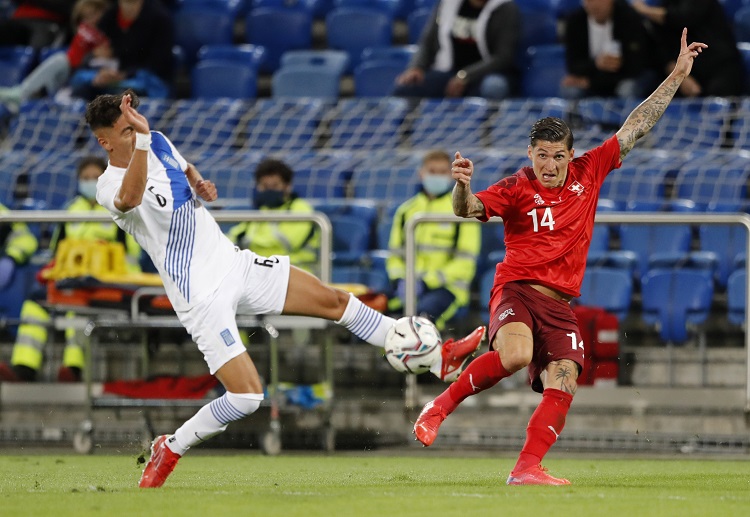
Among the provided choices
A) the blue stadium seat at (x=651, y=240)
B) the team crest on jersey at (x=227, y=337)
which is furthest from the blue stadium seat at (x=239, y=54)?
the team crest on jersey at (x=227, y=337)

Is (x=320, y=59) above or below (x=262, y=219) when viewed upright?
above

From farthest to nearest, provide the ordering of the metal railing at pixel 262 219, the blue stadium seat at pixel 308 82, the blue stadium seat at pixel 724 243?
the blue stadium seat at pixel 308 82
the metal railing at pixel 262 219
the blue stadium seat at pixel 724 243

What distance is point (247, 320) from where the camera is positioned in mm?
9766

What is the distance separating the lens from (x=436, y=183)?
10.7 meters

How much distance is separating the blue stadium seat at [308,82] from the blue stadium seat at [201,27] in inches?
57.2

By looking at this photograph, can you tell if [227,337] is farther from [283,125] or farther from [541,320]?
[283,125]

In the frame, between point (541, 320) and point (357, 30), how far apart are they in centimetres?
866

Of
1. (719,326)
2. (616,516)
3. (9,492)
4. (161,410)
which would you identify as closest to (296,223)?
(161,410)

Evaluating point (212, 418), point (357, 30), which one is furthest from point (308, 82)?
point (212, 418)

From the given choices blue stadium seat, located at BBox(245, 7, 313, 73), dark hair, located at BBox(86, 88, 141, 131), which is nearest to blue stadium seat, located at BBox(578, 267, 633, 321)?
dark hair, located at BBox(86, 88, 141, 131)

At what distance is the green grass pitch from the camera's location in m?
5.39

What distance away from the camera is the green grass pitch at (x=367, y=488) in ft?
17.7

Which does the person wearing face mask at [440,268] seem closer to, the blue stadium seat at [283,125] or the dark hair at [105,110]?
the blue stadium seat at [283,125]

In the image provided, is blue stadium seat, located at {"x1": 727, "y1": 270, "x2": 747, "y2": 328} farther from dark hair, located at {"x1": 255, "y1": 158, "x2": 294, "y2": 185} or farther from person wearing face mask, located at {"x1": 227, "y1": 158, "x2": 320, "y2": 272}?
dark hair, located at {"x1": 255, "y1": 158, "x2": 294, "y2": 185}
